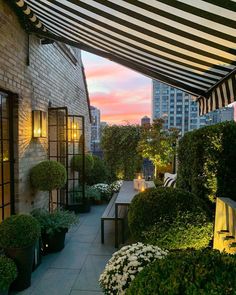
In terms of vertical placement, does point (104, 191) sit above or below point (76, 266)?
above

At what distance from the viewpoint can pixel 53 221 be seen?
4852 millimetres

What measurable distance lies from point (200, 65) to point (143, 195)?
6.22ft

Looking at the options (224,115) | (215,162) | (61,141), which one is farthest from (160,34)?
(224,115)

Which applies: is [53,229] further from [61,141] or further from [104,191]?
[104,191]

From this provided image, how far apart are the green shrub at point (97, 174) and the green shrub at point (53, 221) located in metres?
4.79

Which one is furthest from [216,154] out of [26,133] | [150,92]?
[150,92]

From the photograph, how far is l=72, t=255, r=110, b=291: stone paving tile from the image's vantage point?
3.67m

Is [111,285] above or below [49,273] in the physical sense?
above

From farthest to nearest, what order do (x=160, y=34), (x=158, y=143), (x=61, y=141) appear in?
(x=158, y=143), (x=61, y=141), (x=160, y=34)

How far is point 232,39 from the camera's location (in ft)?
Answer: 9.34

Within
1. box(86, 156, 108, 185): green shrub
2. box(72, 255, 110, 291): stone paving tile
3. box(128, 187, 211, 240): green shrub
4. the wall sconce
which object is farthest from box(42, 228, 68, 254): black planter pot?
box(86, 156, 108, 185): green shrub

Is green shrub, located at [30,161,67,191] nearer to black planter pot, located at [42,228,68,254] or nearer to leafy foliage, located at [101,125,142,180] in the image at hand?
black planter pot, located at [42,228,68,254]

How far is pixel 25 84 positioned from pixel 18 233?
2602 millimetres

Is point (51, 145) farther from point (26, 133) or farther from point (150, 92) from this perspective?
point (150, 92)
